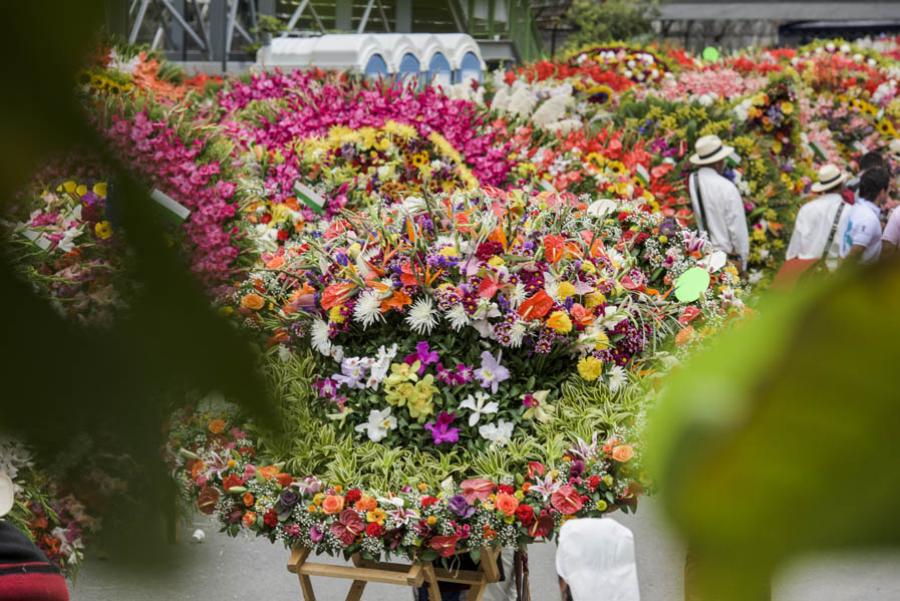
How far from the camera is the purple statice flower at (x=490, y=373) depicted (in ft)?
10.2

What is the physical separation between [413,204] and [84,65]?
11.2ft

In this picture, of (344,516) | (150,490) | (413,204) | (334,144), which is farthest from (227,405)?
(334,144)

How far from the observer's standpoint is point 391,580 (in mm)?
2986

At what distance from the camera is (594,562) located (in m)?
3.46

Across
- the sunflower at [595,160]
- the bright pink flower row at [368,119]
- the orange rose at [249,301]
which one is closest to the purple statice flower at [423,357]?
the orange rose at [249,301]

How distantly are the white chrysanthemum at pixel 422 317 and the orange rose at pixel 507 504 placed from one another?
1.71 ft

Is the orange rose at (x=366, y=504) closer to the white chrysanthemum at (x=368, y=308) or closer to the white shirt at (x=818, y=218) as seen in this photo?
the white chrysanthemum at (x=368, y=308)

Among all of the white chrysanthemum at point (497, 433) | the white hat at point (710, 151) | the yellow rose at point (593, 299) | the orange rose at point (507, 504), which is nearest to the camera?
the orange rose at point (507, 504)

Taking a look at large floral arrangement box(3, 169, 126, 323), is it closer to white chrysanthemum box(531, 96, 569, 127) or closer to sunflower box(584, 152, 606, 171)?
sunflower box(584, 152, 606, 171)

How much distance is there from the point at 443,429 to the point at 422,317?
30 cm

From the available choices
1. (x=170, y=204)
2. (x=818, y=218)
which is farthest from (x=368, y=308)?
(x=818, y=218)

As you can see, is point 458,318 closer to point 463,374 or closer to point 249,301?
point 463,374

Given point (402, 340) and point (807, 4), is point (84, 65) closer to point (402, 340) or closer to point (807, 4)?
point (807, 4)

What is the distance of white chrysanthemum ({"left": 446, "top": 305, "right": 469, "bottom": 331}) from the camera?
3.09 meters
